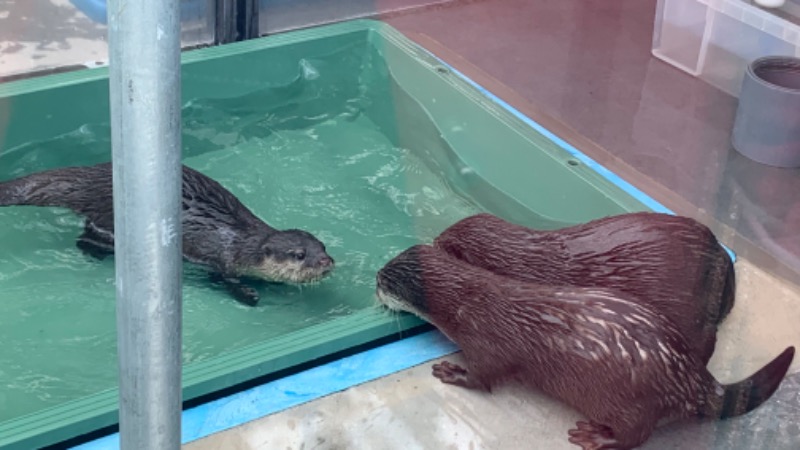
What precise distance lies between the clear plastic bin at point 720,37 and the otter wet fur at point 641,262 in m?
1.59

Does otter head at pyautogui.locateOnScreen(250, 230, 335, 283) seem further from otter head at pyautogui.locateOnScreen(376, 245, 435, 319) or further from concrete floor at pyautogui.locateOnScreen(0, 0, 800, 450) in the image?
concrete floor at pyautogui.locateOnScreen(0, 0, 800, 450)

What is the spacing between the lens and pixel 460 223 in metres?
2.63

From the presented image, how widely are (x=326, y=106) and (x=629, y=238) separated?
165cm

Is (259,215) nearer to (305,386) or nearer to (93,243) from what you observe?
(93,243)

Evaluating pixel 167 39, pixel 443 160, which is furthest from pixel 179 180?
pixel 443 160

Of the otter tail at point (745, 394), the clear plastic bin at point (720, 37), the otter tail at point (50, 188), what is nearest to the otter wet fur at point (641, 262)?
the otter tail at point (745, 394)

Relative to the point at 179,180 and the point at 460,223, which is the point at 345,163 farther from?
the point at 179,180

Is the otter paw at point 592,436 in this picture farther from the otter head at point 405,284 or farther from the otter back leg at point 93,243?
the otter back leg at point 93,243

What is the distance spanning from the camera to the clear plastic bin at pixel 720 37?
3682 mm

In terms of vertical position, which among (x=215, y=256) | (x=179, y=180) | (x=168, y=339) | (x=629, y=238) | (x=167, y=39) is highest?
(x=167, y=39)

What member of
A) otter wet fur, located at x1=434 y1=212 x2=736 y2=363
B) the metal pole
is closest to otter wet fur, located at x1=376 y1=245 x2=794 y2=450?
otter wet fur, located at x1=434 y1=212 x2=736 y2=363

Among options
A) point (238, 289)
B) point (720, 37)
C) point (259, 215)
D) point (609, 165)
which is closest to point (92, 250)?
point (238, 289)

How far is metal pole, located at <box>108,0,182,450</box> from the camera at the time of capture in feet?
2.83

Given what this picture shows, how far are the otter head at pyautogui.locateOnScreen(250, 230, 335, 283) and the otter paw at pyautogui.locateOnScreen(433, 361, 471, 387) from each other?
2.02ft
